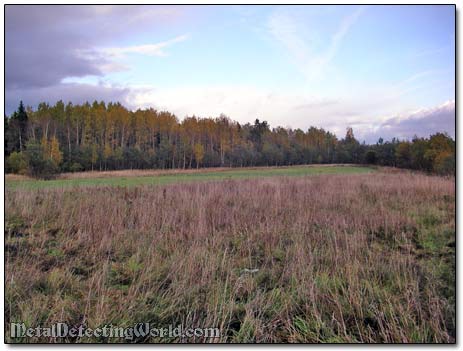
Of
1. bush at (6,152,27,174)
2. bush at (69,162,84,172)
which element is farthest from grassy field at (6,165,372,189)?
bush at (6,152,27,174)

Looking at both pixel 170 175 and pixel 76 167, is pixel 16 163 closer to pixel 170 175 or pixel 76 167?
pixel 76 167

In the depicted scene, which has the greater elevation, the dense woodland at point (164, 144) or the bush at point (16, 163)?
the dense woodland at point (164, 144)

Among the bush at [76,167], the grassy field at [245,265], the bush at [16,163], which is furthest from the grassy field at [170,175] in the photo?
the bush at [16,163]

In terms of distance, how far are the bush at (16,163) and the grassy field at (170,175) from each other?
1027 millimetres

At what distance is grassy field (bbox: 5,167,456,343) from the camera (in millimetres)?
2711

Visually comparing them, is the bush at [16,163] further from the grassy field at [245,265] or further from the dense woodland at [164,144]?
the grassy field at [245,265]

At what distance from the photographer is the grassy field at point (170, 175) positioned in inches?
314

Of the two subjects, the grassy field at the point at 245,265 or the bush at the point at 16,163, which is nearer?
the grassy field at the point at 245,265

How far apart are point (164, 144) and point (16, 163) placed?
3.43 m

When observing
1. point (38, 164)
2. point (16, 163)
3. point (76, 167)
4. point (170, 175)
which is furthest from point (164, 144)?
point (16, 163)

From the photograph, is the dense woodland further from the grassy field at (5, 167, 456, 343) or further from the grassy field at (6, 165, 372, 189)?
the grassy field at (5, 167, 456, 343)

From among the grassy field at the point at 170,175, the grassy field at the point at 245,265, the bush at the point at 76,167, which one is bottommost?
the grassy field at the point at 245,265

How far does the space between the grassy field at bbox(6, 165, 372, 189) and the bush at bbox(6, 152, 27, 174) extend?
3.37 feet

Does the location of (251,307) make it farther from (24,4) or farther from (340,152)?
(340,152)
